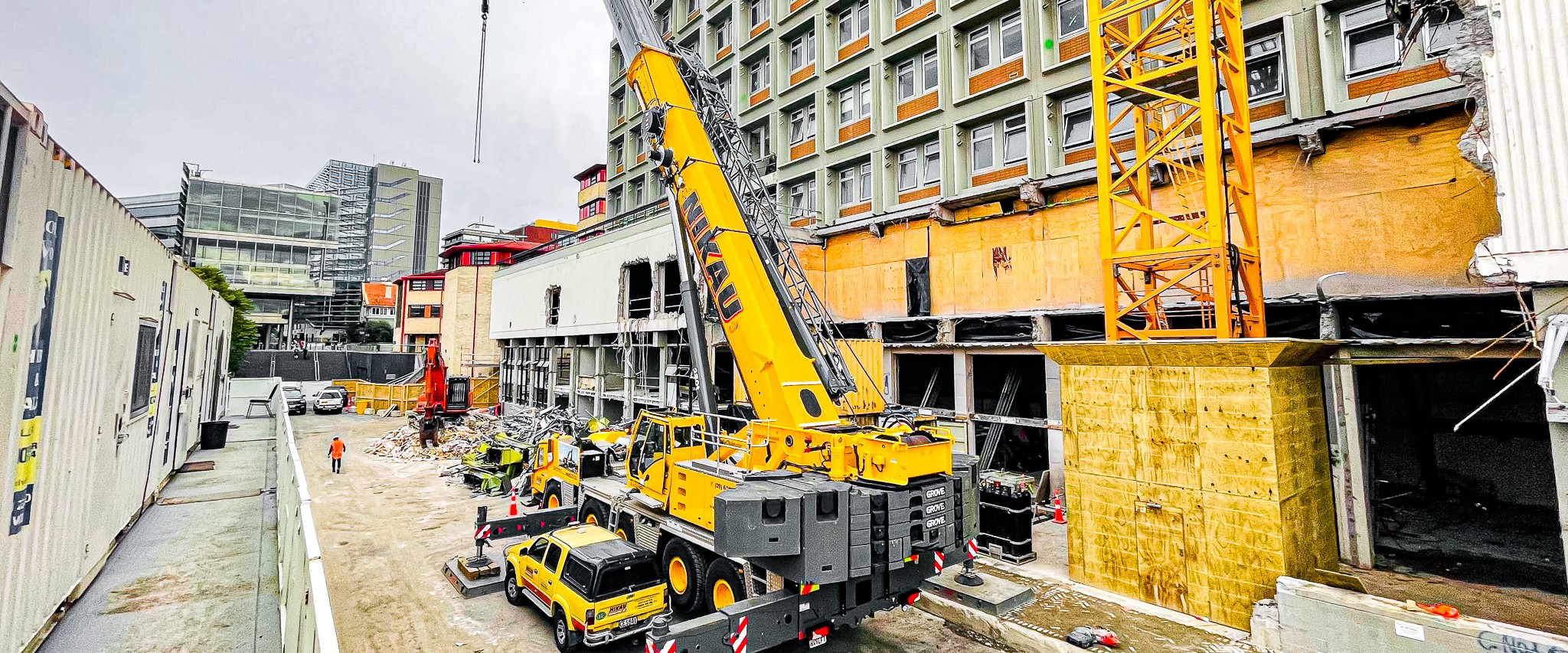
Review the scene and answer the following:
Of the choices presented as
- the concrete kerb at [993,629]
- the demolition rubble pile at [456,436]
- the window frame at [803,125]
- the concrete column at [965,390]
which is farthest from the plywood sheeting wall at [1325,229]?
the demolition rubble pile at [456,436]

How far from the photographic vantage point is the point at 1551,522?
41.9 feet

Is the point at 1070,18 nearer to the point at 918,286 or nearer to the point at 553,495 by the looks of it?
the point at 918,286

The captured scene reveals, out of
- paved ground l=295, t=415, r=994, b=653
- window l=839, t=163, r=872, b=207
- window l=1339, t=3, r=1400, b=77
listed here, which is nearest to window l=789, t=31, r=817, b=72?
window l=839, t=163, r=872, b=207

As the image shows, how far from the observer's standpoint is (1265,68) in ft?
46.4

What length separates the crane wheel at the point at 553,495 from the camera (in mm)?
13805

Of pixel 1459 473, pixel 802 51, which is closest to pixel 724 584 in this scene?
pixel 1459 473

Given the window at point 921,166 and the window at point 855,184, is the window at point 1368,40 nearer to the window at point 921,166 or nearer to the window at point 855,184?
the window at point 921,166

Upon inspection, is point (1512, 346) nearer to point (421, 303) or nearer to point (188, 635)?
point (188, 635)

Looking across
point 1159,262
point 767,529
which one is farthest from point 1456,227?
point 767,529

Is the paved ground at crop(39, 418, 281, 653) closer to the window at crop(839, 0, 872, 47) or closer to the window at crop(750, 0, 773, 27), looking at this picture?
the window at crop(839, 0, 872, 47)

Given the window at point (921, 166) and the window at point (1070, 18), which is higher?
the window at point (1070, 18)

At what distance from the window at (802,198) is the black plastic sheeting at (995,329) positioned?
8.90 meters

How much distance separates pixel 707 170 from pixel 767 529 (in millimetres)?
6515

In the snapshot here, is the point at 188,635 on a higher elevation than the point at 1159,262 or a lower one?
lower
